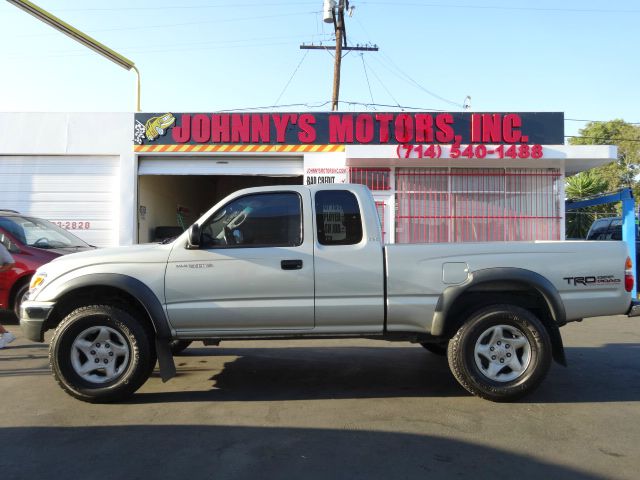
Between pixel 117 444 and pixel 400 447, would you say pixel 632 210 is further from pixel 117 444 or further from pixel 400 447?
pixel 117 444

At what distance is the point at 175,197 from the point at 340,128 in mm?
7135

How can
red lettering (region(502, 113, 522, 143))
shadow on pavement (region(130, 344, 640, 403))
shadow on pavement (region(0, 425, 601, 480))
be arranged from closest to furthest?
shadow on pavement (region(0, 425, 601, 480)) < shadow on pavement (region(130, 344, 640, 403)) < red lettering (region(502, 113, 522, 143))

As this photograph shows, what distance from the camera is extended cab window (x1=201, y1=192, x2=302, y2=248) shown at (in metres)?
5.25

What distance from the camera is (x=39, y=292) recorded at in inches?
206

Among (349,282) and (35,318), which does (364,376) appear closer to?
(349,282)

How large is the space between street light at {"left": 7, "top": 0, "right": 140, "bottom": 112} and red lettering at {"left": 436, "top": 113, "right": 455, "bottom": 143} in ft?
27.2

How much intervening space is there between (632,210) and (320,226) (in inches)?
415

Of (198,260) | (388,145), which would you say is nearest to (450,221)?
(388,145)

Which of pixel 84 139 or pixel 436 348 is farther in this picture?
pixel 84 139

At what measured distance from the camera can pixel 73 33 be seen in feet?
41.2

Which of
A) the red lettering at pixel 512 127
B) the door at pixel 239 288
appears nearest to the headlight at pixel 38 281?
the door at pixel 239 288

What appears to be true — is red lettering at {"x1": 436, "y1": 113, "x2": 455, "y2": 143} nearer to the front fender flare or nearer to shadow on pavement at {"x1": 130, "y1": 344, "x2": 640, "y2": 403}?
shadow on pavement at {"x1": 130, "y1": 344, "x2": 640, "y2": 403}

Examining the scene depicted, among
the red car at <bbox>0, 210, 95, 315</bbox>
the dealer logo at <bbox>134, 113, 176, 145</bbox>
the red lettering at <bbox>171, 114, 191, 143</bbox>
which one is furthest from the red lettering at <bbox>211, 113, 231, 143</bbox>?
the red car at <bbox>0, 210, 95, 315</bbox>

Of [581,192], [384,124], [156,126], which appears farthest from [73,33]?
[581,192]
